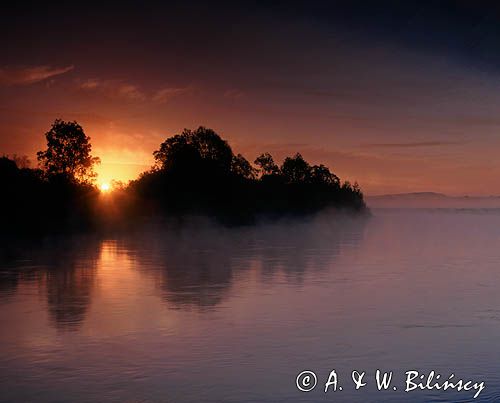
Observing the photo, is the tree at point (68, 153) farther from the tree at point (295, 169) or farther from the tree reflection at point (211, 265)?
the tree at point (295, 169)

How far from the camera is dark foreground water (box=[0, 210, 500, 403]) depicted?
1581cm

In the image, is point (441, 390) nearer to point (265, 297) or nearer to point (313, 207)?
point (265, 297)

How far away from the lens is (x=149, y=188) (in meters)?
117

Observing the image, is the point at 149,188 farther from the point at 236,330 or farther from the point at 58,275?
the point at 236,330

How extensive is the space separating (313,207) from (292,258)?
480 feet

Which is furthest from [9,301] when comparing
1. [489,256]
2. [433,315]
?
[489,256]

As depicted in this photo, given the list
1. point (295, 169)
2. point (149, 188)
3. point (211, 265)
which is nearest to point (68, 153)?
point (149, 188)

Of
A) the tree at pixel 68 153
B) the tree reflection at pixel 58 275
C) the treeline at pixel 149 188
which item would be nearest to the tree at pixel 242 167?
the treeline at pixel 149 188

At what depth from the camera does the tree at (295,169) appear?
19162 centimetres

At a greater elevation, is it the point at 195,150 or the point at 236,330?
the point at 195,150

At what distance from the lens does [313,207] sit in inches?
7771

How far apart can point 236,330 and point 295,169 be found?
17344 centimetres

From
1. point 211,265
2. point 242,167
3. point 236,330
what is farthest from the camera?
point 242,167

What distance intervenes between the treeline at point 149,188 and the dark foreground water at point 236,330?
143ft
